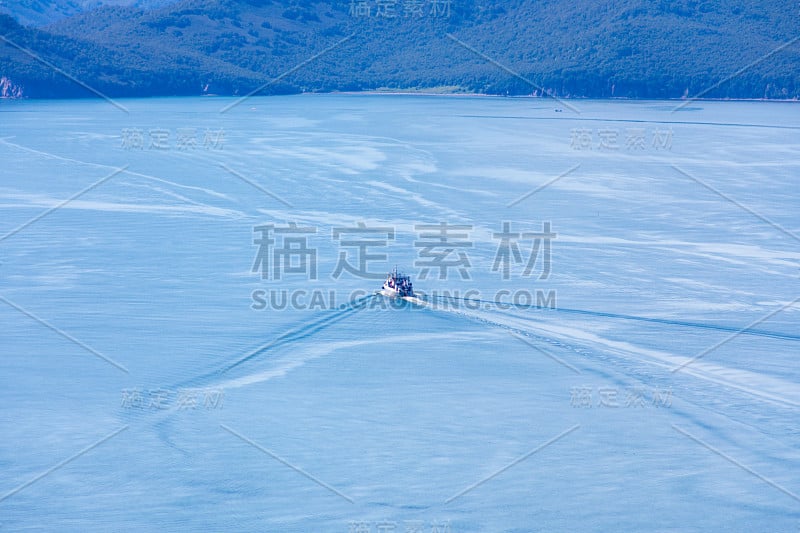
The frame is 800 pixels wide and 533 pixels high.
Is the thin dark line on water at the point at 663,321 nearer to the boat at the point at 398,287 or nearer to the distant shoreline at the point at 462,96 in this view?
the boat at the point at 398,287

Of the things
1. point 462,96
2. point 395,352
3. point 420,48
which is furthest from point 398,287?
point 420,48

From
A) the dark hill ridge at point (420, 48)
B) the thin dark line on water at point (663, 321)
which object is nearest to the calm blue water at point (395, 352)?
the thin dark line on water at point (663, 321)

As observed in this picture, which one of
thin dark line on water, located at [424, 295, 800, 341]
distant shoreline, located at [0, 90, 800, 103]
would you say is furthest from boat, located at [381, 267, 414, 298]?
distant shoreline, located at [0, 90, 800, 103]

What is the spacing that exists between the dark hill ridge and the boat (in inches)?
1221

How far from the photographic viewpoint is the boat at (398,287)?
439 inches

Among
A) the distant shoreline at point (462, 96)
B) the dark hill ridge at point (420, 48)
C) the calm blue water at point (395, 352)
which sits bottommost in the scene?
the calm blue water at point (395, 352)

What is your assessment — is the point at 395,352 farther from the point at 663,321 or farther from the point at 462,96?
the point at 462,96

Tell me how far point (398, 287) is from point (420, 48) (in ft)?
132

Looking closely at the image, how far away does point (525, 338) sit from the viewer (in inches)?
395

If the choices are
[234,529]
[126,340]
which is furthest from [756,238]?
[234,529]

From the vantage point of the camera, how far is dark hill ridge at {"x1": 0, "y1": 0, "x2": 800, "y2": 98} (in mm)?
40219

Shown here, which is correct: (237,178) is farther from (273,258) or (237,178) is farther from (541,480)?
(541,480)

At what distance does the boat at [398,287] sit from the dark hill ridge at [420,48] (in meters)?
31.0

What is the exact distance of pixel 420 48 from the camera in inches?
1954
